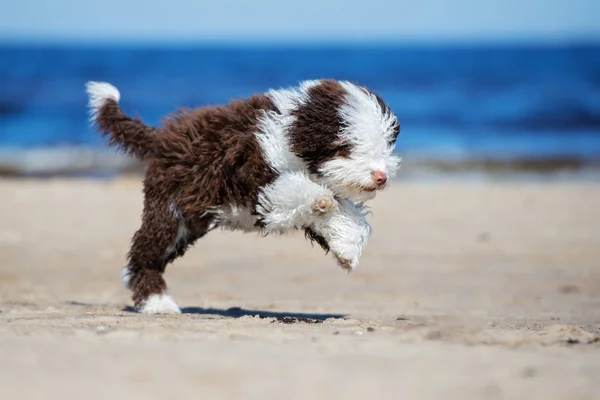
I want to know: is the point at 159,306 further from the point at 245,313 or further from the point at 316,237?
the point at 316,237

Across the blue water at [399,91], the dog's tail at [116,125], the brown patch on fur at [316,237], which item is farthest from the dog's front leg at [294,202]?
the blue water at [399,91]

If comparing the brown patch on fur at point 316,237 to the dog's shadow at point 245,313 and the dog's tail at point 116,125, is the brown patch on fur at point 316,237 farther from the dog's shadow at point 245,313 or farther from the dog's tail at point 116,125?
the dog's tail at point 116,125

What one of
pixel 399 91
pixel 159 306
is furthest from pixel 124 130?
pixel 399 91

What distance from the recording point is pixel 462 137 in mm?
20078

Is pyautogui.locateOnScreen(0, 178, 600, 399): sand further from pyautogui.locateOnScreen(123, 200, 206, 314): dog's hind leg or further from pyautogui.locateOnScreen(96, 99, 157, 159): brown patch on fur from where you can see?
pyautogui.locateOnScreen(96, 99, 157, 159): brown patch on fur

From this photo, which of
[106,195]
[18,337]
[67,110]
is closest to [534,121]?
[67,110]

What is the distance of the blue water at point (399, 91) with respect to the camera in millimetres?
19688

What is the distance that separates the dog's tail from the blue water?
1143cm

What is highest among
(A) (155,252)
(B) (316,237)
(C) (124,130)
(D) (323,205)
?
(C) (124,130)

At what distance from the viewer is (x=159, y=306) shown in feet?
18.8

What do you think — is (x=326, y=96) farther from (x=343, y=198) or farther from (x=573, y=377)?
(x=573, y=377)

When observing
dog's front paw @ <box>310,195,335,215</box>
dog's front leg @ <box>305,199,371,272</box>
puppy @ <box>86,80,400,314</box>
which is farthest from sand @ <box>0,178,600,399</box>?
dog's front paw @ <box>310,195,335,215</box>

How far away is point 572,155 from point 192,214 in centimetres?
1301

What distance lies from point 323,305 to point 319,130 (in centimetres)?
202
